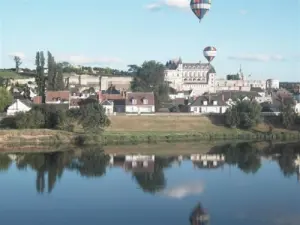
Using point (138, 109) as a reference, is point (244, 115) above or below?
below

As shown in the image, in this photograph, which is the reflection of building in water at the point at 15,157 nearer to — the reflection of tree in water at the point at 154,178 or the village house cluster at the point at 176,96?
the reflection of tree in water at the point at 154,178

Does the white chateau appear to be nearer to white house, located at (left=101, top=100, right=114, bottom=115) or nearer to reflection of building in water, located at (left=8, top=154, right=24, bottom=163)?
white house, located at (left=101, top=100, right=114, bottom=115)

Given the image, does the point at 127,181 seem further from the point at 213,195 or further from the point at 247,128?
the point at 247,128


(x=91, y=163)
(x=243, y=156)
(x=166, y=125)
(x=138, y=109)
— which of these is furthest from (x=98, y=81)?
(x=91, y=163)

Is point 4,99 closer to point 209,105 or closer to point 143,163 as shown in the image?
point 209,105

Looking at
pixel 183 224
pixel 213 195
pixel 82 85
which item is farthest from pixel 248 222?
pixel 82 85

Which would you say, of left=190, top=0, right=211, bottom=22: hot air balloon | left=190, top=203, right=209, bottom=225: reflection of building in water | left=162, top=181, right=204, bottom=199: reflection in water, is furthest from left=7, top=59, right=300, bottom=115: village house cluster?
left=190, top=203, right=209, bottom=225: reflection of building in water
